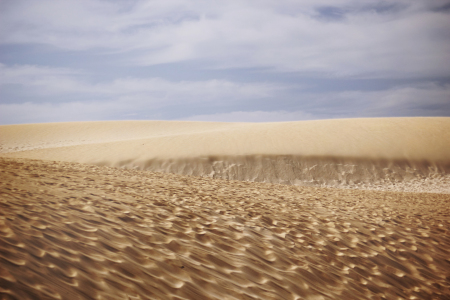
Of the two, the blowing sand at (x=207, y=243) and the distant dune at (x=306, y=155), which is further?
the distant dune at (x=306, y=155)

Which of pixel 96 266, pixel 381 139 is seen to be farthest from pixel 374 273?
pixel 381 139

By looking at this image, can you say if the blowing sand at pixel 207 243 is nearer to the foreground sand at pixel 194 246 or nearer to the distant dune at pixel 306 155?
the foreground sand at pixel 194 246

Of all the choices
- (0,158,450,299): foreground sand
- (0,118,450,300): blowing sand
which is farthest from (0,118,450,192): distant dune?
(0,158,450,299): foreground sand

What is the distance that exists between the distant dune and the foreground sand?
37.7 ft

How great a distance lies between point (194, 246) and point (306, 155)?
59.9ft

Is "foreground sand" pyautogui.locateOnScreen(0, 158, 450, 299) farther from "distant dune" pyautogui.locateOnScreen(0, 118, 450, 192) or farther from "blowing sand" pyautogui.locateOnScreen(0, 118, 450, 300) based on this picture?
"distant dune" pyautogui.locateOnScreen(0, 118, 450, 192)

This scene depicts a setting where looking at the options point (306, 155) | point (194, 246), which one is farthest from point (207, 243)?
point (306, 155)

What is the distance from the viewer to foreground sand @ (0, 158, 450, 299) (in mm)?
3902

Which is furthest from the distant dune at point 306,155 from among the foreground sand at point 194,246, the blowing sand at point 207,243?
the foreground sand at point 194,246

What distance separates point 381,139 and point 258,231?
75.1ft

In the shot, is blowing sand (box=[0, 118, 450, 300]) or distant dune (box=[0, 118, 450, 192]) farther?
distant dune (box=[0, 118, 450, 192])

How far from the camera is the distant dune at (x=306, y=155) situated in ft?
67.6

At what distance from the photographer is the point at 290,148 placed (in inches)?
922

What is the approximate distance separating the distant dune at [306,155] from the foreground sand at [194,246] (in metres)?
11.5
